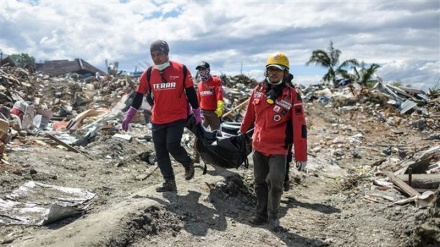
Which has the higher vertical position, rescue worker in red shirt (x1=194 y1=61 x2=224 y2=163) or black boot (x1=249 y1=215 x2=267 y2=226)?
rescue worker in red shirt (x1=194 y1=61 x2=224 y2=163)

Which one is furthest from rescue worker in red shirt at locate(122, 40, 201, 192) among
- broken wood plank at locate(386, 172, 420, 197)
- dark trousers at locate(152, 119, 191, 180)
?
broken wood plank at locate(386, 172, 420, 197)

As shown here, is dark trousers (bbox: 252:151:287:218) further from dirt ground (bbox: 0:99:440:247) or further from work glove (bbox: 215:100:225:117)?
work glove (bbox: 215:100:225:117)

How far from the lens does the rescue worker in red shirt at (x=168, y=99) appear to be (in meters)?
5.34

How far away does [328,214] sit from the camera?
5859 mm

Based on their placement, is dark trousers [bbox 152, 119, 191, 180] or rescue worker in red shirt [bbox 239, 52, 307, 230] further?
dark trousers [bbox 152, 119, 191, 180]

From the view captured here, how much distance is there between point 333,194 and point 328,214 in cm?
136

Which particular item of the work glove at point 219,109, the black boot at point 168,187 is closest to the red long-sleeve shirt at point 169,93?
the black boot at point 168,187

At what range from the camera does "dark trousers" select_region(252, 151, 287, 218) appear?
15.0ft

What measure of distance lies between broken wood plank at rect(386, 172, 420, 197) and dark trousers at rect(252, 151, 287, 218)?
80.2 inches

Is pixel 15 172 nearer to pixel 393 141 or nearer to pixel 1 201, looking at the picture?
pixel 1 201

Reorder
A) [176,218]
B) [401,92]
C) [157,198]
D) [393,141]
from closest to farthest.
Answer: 1. [176,218]
2. [157,198]
3. [393,141]
4. [401,92]

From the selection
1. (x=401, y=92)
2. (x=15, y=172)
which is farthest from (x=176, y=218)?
(x=401, y=92)

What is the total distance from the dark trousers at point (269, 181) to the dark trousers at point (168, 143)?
1085 mm

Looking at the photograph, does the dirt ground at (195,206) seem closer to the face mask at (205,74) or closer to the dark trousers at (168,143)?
the dark trousers at (168,143)
